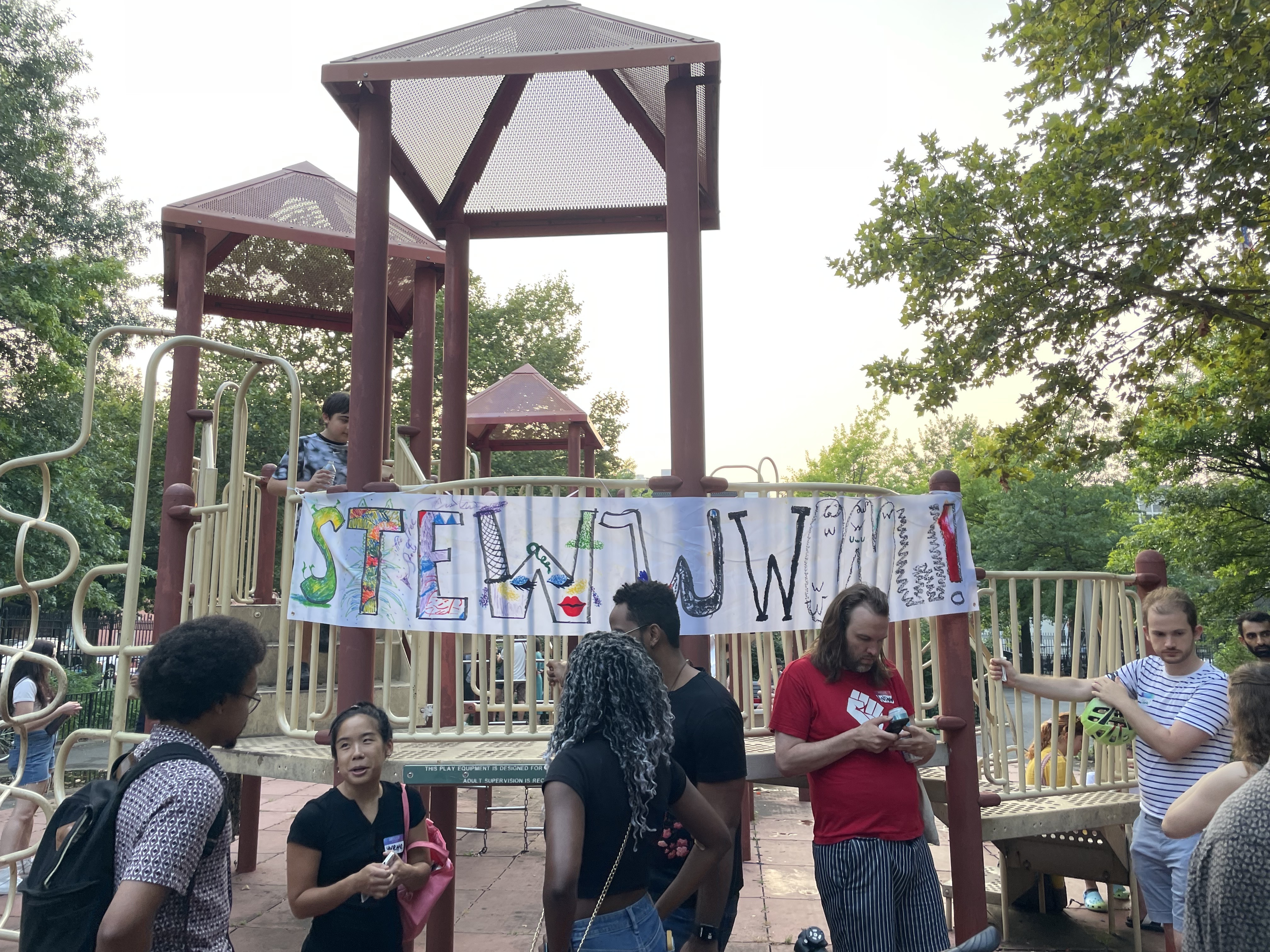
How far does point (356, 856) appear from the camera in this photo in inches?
120

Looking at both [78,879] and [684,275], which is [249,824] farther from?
[78,879]

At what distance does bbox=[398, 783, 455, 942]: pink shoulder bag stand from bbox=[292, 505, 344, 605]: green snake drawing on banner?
1.35 metres

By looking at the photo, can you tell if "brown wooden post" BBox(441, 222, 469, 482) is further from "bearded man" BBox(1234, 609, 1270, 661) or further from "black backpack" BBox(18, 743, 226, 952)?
"bearded man" BBox(1234, 609, 1270, 661)

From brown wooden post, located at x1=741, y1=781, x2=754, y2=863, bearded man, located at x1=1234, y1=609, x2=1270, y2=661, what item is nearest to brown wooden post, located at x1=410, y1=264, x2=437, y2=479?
brown wooden post, located at x1=741, y1=781, x2=754, y2=863

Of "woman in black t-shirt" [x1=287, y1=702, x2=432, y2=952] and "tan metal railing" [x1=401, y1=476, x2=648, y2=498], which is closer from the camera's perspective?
"woman in black t-shirt" [x1=287, y1=702, x2=432, y2=952]

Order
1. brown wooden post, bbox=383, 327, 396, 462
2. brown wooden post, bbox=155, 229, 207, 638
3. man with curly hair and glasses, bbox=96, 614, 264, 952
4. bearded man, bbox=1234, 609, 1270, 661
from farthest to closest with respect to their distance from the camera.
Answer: brown wooden post, bbox=155, 229, 207, 638 < bearded man, bbox=1234, 609, 1270, 661 < brown wooden post, bbox=383, 327, 396, 462 < man with curly hair and glasses, bbox=96, 614, 264, 952

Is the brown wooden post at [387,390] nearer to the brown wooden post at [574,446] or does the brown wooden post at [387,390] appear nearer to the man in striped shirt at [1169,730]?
the brown wooden post at [574,446]

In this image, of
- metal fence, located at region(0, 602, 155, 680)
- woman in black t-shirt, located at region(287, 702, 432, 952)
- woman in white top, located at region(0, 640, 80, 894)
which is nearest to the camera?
woman in black t-shirt, located at region(287, 702, 432, 952)

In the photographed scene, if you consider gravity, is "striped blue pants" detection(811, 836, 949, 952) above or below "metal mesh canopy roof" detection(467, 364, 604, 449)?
below

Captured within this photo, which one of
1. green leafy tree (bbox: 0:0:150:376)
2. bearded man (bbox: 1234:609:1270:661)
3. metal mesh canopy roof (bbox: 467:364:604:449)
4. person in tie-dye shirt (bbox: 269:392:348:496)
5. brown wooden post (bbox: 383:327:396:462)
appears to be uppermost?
green leafy tree (bbox: 0:0:150:376)

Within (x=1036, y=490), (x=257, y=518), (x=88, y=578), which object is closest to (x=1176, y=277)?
(x=257, y=518)

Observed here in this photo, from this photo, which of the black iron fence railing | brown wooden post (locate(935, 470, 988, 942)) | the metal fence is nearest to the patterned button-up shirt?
brown wooden post (locate(935, 470, 988, 942))

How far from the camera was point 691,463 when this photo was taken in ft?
15.7

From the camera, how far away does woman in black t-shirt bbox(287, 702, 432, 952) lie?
2957 mm
